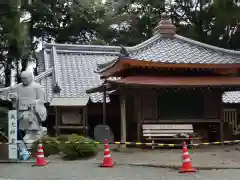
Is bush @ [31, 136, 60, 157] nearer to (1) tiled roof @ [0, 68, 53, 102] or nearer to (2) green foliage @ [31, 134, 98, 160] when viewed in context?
(2) green foliage @ [31, 134, 98, 160]

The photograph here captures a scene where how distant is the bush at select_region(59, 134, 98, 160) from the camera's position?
12.7 metres

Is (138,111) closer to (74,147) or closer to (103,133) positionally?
(103,133)

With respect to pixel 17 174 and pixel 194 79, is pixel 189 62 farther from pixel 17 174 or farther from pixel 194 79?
pixel 17 174

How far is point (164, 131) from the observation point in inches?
600

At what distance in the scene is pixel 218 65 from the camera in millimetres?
15859

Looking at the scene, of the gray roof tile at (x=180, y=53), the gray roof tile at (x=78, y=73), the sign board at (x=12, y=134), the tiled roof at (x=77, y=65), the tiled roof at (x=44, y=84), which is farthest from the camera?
the tiled roof at (x=77, y=65)

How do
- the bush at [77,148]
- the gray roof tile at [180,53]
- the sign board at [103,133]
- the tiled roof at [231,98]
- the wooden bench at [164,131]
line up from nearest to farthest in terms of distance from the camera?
the bush at [77,148] → the wooden bench at [164,131] → the sign board at [103,133] → the gray roof tile at [180,53] → the tiled roof at [231,98]

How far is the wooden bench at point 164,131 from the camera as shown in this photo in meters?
15.1

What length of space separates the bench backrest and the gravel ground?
417 cm

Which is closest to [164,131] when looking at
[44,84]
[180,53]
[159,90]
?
[159,90]

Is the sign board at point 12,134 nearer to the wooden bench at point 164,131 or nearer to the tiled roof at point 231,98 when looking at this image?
the wooden bench at point 164,131

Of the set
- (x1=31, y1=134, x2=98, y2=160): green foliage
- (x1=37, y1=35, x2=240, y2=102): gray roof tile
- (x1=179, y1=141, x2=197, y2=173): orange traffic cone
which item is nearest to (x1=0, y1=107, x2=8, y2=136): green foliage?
(x1=31, y1=134, x2=98, y2=160): green foliage

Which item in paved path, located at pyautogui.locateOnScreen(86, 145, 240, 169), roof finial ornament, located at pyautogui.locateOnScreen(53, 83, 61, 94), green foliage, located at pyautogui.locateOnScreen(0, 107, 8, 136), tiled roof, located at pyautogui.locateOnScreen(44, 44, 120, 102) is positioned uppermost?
tiled roof, located at pyautogui.locateOnScreen(44, 44, 120, 102)

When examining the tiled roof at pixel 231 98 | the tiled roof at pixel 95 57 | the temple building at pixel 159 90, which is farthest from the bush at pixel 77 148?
the tiled roof at pixel 231 98
